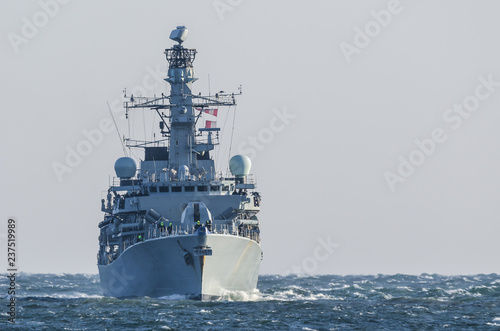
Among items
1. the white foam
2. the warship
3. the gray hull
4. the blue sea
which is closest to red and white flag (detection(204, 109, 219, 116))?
the warship

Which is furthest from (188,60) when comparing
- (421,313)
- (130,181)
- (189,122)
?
(421,313)

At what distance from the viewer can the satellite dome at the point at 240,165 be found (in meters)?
67.2

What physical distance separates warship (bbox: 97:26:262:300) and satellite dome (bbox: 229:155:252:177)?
0.22ft

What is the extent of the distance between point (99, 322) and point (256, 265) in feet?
65.0

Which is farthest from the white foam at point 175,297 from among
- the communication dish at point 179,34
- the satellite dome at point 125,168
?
the communication dish at point 179,34

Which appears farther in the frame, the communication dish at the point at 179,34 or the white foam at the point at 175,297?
the communication dish at the point at 179,34

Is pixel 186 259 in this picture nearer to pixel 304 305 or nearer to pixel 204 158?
pixel 304 305

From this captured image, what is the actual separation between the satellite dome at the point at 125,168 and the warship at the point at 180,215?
0.07 meters

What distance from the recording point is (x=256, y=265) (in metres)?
64.2

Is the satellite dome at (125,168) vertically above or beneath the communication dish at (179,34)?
beneath

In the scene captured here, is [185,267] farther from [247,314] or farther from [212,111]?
[212,111]

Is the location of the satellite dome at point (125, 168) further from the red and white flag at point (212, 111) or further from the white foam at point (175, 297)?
the white foam at point (175, 297)

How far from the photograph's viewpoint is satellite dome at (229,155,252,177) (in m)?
67.2

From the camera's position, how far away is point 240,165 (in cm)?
6725
